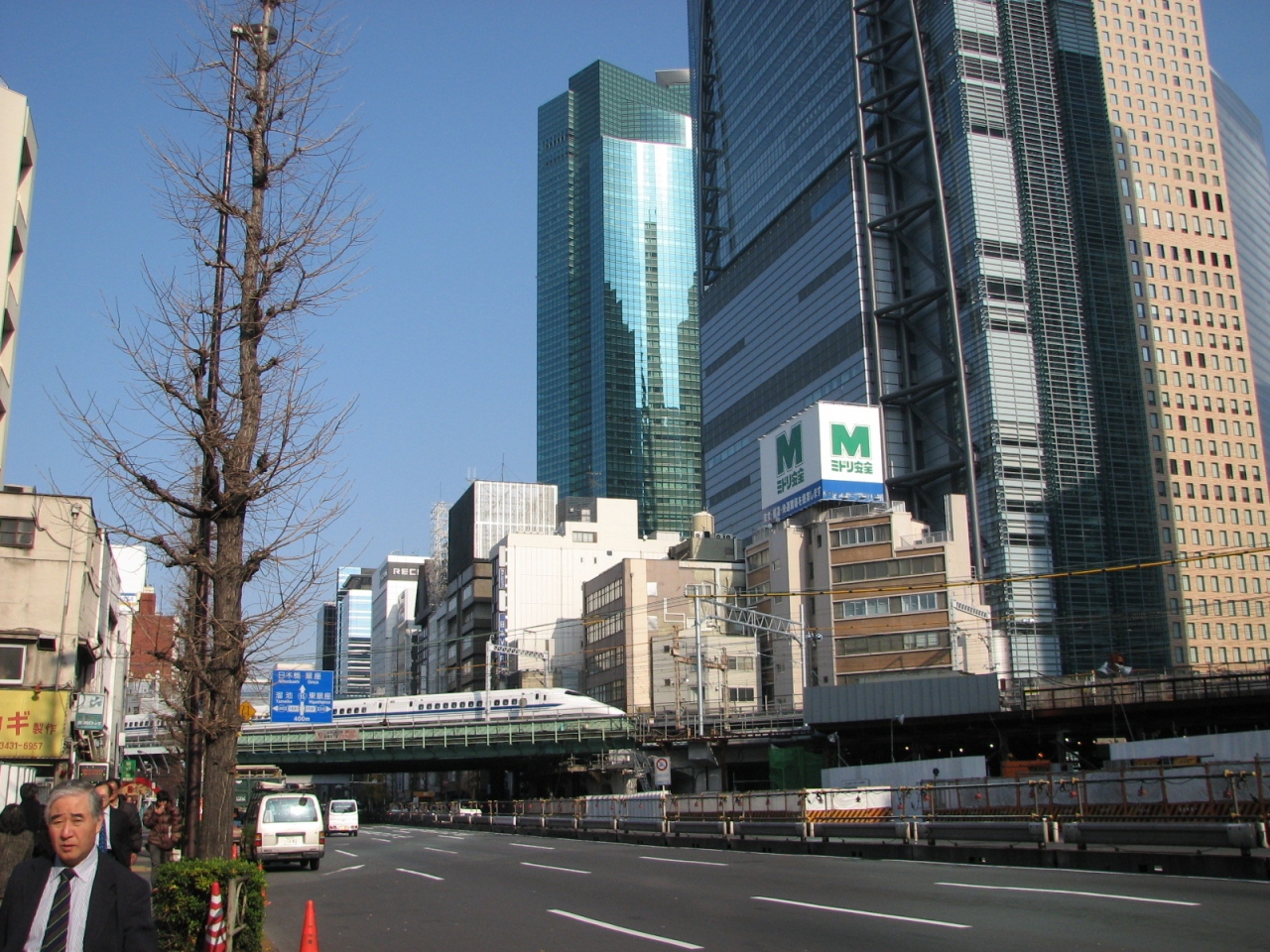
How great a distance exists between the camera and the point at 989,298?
107 metres

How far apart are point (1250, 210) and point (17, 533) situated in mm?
167317

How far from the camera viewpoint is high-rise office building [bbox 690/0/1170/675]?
102 m

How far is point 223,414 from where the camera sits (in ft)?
43.6

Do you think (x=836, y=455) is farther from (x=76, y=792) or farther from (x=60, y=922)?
(x=60, y=922)

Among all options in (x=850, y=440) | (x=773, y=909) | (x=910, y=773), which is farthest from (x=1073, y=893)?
(x=850, y=440)

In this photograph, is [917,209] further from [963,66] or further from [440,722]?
[440,722]

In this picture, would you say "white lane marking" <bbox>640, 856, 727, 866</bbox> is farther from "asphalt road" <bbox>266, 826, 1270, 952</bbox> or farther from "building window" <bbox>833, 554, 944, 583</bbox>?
"building window" <bbox>833, 554, 944, 583</bbox>

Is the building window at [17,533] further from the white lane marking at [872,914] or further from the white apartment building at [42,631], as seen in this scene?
the white lane marking at [872,914]

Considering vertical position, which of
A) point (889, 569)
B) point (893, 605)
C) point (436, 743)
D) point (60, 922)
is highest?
point (889, 569)

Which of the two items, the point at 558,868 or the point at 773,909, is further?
the point at 558,868

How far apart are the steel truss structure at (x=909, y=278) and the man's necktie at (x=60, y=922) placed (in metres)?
101

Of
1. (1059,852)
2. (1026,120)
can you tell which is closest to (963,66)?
(1026,120)

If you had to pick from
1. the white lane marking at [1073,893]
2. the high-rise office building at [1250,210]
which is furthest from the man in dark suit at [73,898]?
the high-rise office building at [1250,210]

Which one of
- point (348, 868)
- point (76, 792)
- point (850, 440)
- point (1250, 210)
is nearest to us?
point (76, 792)
